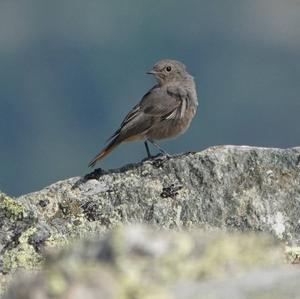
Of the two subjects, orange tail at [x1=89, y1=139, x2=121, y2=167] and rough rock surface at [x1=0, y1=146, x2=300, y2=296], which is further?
orange tail at [x1=89, y1=139, x2=121, y2=167]

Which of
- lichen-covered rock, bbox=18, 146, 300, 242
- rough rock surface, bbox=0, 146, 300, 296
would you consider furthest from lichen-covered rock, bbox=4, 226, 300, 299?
lichen-covered rock, bbox=18, 146, 300, 242

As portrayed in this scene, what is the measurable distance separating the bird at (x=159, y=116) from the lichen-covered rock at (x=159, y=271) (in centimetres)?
954

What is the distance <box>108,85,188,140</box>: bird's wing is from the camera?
555 inches

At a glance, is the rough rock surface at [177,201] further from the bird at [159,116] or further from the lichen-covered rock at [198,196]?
the bird at [159,116]

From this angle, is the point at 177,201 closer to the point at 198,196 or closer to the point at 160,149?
the point at 198,196

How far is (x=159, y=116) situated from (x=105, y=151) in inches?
46.5

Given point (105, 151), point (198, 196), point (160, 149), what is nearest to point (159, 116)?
point (105, 151)

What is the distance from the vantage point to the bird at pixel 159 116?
46.0 feet

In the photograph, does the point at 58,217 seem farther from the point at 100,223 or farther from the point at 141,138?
the point at 141,138

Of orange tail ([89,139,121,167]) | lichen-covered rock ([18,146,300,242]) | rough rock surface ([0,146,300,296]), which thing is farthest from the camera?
orange tail ([89,139,121,167])

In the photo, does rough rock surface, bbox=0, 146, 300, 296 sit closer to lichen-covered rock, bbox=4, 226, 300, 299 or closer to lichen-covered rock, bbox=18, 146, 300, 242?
lichen-covered rock, bbox=18, 146, 300, 242

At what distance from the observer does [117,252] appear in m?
3.72

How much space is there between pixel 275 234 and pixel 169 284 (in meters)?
3.23

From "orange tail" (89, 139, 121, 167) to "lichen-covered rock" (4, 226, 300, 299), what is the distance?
30.1 ft
